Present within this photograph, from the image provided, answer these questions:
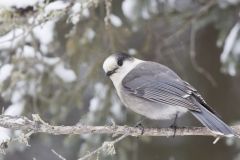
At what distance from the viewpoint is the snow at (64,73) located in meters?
5.86

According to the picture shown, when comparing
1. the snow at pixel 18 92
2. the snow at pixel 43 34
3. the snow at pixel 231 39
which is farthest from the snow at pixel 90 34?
the snow at pixel 231 39

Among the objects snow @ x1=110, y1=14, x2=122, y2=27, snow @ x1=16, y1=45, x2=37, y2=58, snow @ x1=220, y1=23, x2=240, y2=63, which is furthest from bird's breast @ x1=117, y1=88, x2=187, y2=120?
snow @ x1=220, y1=23, x2=240, y2=63

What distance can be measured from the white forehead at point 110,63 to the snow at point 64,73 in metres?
0.78

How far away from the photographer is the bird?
15.3ft

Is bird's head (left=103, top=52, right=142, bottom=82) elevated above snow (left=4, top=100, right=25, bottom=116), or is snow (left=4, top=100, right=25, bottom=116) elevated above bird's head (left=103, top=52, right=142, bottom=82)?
bird's head (left=103, top=52, right=142, bottom=82)

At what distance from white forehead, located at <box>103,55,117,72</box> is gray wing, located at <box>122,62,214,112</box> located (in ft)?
0.50

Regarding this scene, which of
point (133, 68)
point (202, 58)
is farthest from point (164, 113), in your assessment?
point (202, 58)

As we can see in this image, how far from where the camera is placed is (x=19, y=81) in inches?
226

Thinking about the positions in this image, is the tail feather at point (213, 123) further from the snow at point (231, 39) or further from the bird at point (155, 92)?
the snow at point (231, 39)

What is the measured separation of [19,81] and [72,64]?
0.58 meters

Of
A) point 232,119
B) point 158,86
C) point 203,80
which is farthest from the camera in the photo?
point 203,80

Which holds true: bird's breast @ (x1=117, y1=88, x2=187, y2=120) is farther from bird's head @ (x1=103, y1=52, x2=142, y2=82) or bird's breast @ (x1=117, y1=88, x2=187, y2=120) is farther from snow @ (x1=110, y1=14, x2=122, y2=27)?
snow @ (x1=110, y1=14, x2=122, y2=27)

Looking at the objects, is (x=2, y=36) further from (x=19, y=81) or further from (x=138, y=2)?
(x=138, y=2)

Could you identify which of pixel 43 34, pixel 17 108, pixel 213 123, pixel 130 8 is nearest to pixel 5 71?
pixel 17 108
